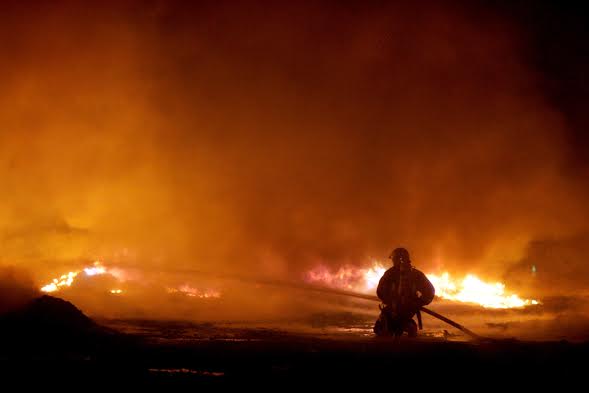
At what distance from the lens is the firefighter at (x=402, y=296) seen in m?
8.01

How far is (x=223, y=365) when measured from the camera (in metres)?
4.75

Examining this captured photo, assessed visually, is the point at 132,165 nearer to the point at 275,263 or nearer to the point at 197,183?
the point at 197,183

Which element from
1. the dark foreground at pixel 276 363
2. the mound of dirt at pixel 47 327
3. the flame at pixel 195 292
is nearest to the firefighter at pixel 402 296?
the dark foreground at pixel 276 363

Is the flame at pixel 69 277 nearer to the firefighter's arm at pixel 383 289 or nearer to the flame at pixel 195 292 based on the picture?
the flame at pixel 195 292

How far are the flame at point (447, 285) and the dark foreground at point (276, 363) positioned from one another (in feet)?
38.5

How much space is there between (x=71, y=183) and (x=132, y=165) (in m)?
2.33

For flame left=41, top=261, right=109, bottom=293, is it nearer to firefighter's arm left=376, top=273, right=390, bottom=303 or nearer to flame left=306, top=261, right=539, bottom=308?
flame left=306, top=261, right=539, bottom=308

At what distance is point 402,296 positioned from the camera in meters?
8.06

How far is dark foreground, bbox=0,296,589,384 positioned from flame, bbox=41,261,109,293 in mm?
8809

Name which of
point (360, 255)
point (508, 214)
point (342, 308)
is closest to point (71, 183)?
point (342, 308)

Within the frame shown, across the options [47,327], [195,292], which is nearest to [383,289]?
[47,327]

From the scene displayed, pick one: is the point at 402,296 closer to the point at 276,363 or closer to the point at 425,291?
the point at 425,291

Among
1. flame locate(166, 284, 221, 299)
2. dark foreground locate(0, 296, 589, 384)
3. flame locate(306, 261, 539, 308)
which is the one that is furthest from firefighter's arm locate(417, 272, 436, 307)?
flame locate(166, 284, 221, 299)

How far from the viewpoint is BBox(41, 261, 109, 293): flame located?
14211mm
